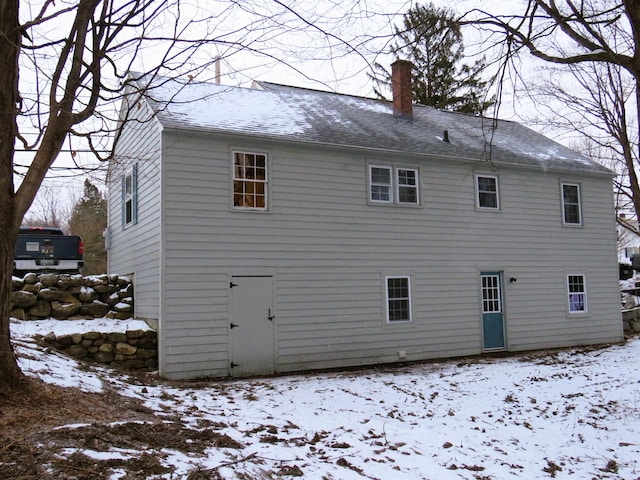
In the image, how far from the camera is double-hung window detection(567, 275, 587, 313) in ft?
50.6

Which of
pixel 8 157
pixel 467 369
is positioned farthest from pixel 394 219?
pixel 8 157

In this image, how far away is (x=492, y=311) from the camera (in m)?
14.1

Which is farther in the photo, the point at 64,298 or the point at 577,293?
the point at 577,293

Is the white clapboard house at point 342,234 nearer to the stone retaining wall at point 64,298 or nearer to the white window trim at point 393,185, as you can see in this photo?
the white window trim at point 393,185

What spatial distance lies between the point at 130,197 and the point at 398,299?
22.3ft

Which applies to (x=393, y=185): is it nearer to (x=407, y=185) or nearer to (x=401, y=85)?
(x=407, y=185)

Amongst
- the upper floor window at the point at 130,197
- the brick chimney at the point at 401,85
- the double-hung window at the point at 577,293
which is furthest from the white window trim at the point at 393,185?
the double-hung window at the point at 577,293

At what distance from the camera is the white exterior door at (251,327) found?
10.8m

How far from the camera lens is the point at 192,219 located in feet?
35.0

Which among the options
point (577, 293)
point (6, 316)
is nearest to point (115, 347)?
point (6, 316)

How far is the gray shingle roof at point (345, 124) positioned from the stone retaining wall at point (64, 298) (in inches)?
149

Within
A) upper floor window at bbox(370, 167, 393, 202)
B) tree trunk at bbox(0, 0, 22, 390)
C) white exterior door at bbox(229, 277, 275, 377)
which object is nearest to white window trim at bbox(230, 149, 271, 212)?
white exterior door at bbox(229, 277, 275, 377)

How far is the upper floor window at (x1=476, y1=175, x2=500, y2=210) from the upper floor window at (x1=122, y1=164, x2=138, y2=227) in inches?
334

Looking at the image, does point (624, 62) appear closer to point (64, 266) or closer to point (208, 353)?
point (208, 353)
